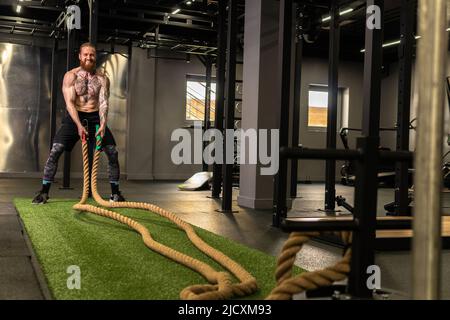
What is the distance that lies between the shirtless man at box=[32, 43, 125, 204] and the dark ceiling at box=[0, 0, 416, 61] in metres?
2.06

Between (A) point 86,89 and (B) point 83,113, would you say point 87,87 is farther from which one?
(B) point 83,113

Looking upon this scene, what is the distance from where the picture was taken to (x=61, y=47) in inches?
368

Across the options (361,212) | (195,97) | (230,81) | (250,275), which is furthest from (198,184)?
(361,212)

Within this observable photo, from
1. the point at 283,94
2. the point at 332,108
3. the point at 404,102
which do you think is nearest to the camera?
the point at 283,94

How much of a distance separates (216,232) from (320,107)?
331 inches

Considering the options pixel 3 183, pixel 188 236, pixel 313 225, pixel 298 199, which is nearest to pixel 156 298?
pixel 313 225

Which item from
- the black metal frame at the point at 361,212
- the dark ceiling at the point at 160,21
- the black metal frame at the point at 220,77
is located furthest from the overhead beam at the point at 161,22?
the black metal frame at the point at 361,212

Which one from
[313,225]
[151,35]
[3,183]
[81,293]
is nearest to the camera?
[313,225]

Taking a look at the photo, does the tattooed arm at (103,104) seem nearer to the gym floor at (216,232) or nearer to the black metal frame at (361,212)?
the gym floor at (216,232)

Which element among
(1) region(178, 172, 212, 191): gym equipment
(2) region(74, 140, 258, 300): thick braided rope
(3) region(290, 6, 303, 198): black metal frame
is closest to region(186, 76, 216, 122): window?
(1) region(178, 172, 212, 191): gym equipment

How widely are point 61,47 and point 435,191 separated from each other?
9415 millimetres

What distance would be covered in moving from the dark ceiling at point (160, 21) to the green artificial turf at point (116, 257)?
3178 millimetres

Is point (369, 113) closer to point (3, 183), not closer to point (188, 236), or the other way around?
point (188, 236)

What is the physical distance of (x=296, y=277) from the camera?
1.52 meters
